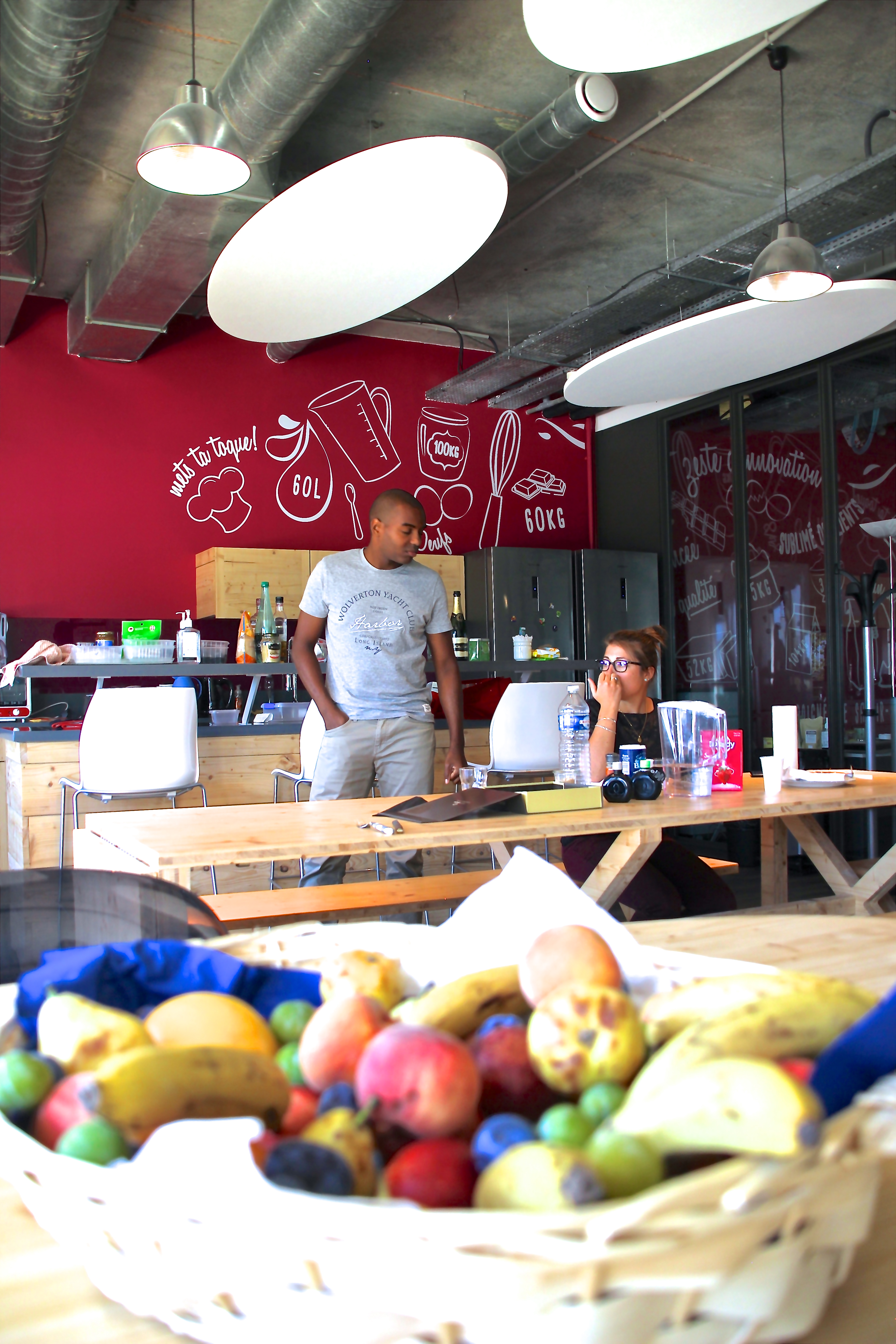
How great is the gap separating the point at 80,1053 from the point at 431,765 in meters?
3.17

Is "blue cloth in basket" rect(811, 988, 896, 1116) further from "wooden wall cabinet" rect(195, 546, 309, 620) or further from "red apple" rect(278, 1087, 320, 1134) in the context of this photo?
"wooden wall cabinet" rect(195, 546, 309, 620)

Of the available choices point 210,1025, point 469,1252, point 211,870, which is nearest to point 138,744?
point 211,870

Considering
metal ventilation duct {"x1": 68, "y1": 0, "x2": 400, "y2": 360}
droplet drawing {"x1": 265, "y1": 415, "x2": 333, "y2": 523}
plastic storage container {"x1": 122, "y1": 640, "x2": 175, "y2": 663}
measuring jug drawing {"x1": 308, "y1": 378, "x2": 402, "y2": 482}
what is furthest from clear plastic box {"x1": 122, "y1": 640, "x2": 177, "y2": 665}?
measuring jug drawing {"x1": 308, "y1": 378, "x2": 402, "y2": 482}

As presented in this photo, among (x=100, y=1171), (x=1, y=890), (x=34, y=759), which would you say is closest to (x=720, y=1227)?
(x=100, y=1171)

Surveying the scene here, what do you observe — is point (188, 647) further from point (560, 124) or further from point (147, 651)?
point (560, 124)

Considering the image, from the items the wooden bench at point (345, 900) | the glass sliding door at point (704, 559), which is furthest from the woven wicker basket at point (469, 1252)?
the glass sliding door at point (704, 559)

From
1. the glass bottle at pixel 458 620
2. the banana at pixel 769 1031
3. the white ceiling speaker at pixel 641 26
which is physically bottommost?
the banana at pixel 769 1031

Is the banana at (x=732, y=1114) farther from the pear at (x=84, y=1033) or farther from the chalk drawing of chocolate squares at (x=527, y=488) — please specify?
the chalk drawing of chocolate squares at (x=527, y=488)

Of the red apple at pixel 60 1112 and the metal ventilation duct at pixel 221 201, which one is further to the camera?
the metal ventilation duct at pixel 221 201

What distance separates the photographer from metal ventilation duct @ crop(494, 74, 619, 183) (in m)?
4.03

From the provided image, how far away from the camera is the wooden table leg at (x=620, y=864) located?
233 cm

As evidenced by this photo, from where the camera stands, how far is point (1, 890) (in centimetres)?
89

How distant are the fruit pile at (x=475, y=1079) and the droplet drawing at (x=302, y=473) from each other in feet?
21.2

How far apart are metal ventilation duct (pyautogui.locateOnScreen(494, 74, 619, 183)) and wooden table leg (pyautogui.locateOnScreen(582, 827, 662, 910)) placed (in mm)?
2960
